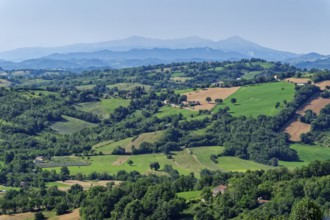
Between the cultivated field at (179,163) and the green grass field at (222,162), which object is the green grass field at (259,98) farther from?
the cultivated field at (179,163)

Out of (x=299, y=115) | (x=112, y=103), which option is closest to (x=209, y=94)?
(x=112, y=103)

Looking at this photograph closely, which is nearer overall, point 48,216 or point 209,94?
point 48,216

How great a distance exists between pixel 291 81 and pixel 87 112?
245ft

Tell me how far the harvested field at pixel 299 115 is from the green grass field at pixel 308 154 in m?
6.73

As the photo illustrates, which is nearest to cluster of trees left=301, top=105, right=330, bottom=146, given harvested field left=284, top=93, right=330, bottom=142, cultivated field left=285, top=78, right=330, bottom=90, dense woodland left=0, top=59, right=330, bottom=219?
dense woodland left=0, top=59, right=330, bottom=219

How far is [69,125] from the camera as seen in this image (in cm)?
16962

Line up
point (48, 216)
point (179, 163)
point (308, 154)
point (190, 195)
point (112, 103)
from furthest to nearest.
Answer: point (112, 103)
point (308, 154)
point (179, 163)
point (190, 195)
point (48, 216)

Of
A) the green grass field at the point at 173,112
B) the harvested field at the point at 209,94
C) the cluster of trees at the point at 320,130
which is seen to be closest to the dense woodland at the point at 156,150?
the cluster of trees at the point at 320,130

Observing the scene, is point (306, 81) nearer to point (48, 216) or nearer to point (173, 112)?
point (173, 112)

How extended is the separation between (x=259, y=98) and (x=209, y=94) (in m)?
19.6

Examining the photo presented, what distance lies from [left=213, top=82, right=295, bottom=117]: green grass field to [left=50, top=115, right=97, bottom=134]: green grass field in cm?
4287

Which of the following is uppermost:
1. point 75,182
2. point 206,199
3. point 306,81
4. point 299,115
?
point 306,81

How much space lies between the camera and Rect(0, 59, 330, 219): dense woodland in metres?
75.7

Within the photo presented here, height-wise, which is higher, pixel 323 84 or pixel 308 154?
pixel 323 84
